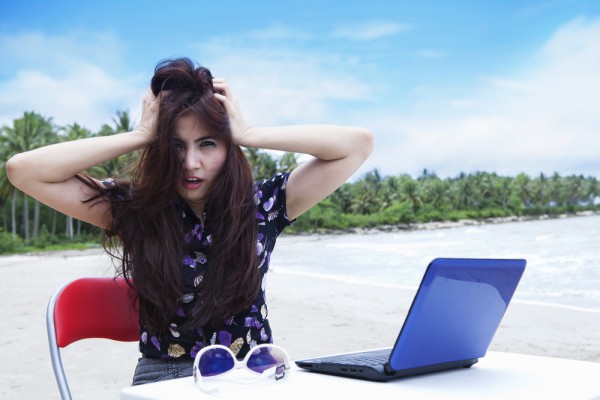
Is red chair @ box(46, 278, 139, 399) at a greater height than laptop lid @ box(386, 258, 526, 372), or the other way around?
laptop lid @ box(386, 258, 526, 372)

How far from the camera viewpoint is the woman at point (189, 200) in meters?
1.87

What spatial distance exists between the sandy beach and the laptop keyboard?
183 centimetres

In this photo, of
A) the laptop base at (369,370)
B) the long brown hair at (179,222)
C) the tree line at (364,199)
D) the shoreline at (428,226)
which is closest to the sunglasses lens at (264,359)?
the laptop base at (369,370)

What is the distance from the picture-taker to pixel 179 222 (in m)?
1.93

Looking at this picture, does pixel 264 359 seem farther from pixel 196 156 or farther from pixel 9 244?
pixel 9 244

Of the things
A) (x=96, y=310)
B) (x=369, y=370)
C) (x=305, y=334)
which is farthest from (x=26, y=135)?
(x=369, y=370)

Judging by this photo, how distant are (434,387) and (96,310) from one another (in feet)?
3.85

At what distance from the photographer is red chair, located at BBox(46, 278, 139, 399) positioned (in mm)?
2045

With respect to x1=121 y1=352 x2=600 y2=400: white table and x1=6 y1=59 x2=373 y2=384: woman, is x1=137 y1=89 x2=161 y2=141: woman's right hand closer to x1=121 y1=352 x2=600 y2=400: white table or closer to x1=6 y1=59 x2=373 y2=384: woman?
x1=6 y1=59 x2=373 y2=384: woman

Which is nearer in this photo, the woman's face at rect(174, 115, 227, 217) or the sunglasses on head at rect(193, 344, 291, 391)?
the sunglasses on head at rect(193, 344, 291, 391)

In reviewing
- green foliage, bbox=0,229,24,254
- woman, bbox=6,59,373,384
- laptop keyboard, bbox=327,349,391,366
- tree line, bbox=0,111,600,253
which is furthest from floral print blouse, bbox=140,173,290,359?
green foliage, bbox=0,229,24,254

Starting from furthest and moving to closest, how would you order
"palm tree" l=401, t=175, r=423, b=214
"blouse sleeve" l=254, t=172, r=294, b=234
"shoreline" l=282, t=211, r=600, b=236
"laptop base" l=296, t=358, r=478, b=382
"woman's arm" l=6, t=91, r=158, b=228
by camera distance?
1. "palm tree" l=401, t=175, r=423, b=214
2. "shoreline" l=282, t=211, r=600, b=236
3. "blouse sleeve" l=254, t=172, r=294, b=234
4. "woman's arm" l=6, t=91, r=158, b=228
5. "laptop base" l=296, t=358, r=478, b=382

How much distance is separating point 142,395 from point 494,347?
21.8 ft

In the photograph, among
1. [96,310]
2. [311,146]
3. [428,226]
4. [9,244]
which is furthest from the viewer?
[428,226]
